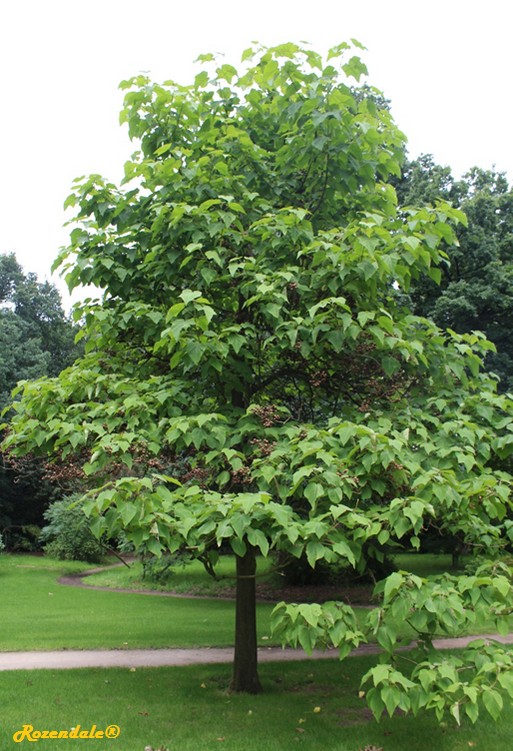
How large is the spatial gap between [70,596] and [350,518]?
15925mm

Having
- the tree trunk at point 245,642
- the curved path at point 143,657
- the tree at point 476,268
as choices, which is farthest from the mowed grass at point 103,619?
the tree at point 476,268

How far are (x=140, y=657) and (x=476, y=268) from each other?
51.6 ft

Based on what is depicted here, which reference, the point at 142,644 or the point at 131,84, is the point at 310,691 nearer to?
the point at 142,644

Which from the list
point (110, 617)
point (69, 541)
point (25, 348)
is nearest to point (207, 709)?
point (110, 617)

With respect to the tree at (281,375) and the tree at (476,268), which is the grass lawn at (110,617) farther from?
the tree at (476,268)

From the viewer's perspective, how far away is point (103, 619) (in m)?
13.5

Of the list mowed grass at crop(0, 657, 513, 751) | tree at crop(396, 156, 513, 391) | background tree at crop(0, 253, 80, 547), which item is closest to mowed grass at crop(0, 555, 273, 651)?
mowed grass at crop(0, 657, 513, 751)

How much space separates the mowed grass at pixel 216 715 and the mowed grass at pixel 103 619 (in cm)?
259

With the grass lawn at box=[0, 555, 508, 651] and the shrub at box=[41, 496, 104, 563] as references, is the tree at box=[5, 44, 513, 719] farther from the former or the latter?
the shrub at box=[41, 496, 104, 563]

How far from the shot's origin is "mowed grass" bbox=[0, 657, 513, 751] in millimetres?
5500

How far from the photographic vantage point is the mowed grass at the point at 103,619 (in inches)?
424

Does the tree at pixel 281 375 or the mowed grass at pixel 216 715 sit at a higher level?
the tree at pixel 281 375

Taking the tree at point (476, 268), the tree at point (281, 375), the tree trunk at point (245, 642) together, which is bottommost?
the tree trunk at point (245, 642)

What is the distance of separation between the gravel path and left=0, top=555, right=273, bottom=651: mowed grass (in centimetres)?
44
